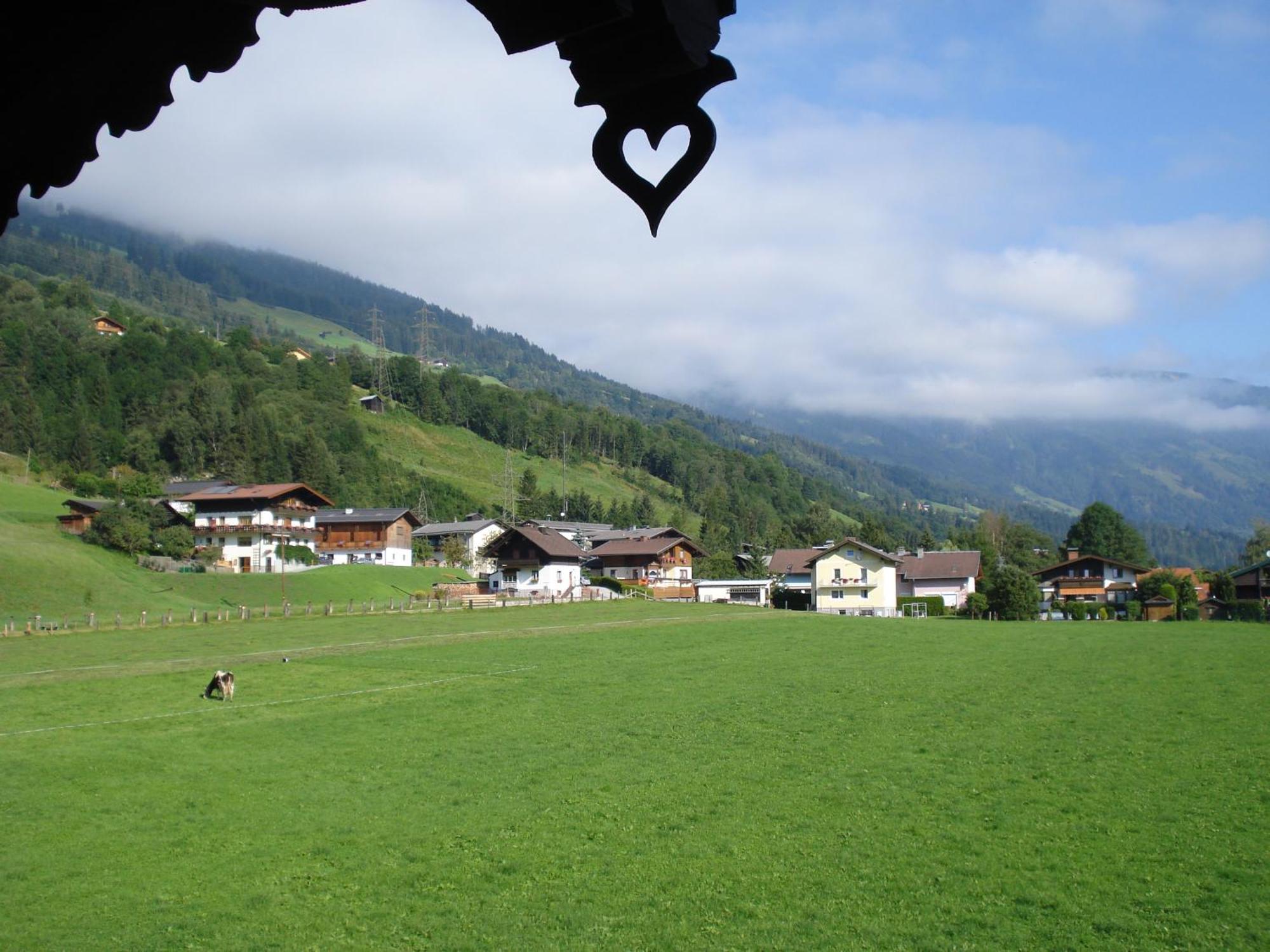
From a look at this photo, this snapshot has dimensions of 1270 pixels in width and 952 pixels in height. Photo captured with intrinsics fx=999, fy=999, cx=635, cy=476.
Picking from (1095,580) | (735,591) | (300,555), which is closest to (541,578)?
(735,591)

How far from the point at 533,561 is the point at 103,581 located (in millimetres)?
32522

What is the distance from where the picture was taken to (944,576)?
302 feet

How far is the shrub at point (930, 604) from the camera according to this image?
79.7 meters

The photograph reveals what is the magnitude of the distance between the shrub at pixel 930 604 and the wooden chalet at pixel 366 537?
148 ft

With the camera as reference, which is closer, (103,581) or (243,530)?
(103,581)

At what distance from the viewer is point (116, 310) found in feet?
561

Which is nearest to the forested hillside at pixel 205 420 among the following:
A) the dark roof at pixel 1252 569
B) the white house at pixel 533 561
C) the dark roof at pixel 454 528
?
the dark roof at pixel 454 528

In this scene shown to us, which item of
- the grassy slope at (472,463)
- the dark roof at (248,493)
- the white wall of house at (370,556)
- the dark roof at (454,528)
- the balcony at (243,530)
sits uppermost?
the grassy slope at (472,463)

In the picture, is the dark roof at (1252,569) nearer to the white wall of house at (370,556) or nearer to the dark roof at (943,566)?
the dark roof at (943,566)

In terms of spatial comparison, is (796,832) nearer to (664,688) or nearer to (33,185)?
(33,185)

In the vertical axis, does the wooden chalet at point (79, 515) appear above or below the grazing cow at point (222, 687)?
above

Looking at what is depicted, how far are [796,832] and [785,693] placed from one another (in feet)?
46.9

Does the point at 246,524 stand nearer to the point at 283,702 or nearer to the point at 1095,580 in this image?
the point at 283,702

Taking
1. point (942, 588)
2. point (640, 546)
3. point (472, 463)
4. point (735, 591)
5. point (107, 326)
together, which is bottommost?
point (735, 591)
